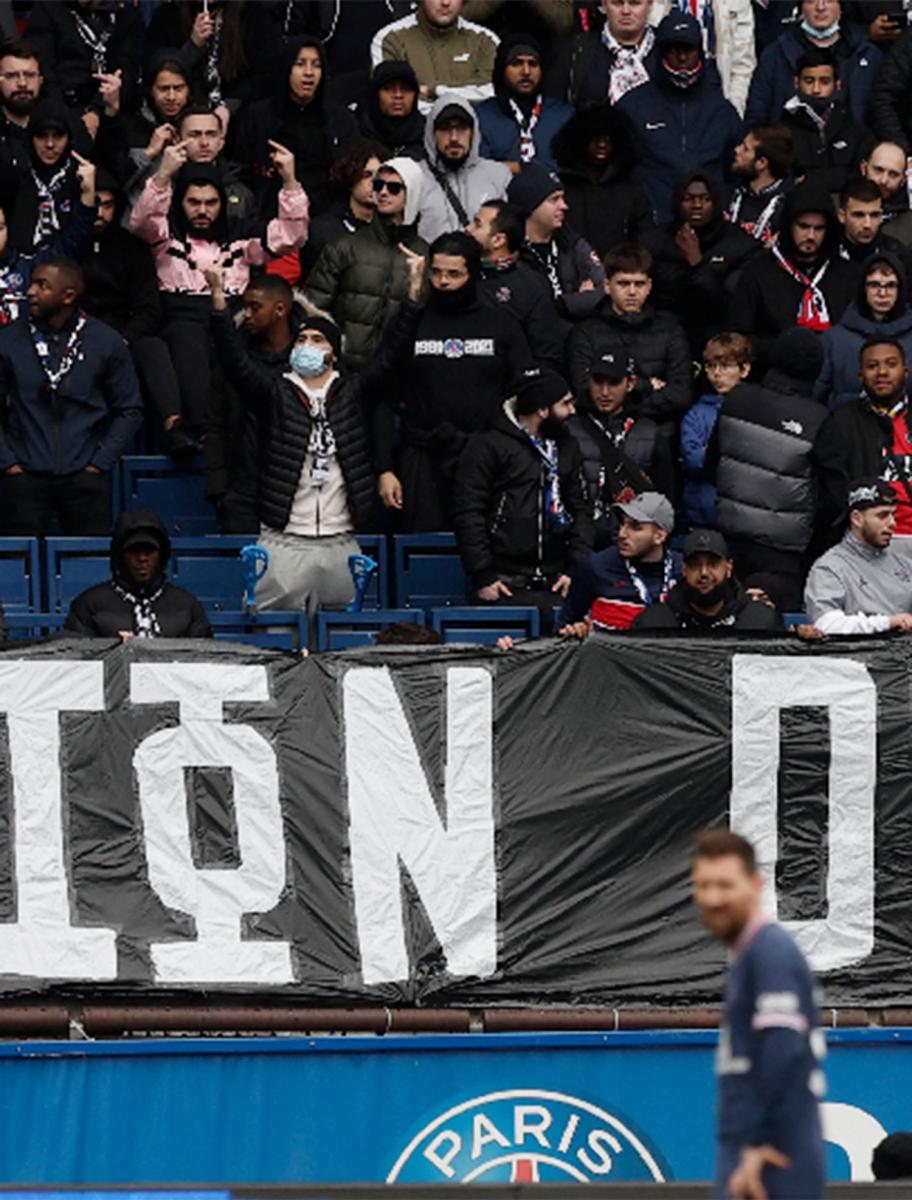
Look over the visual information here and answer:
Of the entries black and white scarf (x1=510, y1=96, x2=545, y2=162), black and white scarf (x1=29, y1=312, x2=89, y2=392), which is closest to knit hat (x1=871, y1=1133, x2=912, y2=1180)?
black and white scarf (x1=29, y1=312, x2=89, y2=392)

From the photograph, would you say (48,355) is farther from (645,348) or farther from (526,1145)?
(526,1145)

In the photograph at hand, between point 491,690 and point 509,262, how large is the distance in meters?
3.78

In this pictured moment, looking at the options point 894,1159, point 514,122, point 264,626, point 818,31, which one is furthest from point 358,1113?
point 818,31

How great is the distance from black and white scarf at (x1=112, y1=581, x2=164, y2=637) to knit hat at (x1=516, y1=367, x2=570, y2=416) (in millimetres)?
2120

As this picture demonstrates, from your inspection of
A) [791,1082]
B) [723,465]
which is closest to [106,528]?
[723,465]

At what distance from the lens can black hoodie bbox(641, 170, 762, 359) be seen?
622 inches

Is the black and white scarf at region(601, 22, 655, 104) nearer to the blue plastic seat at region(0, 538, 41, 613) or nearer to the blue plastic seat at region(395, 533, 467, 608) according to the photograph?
the blue plastic seat at region(395, 533, 467, 608)

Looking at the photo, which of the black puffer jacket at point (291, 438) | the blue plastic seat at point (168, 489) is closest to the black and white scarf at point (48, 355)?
the black puffer jacket at point (291, 438)

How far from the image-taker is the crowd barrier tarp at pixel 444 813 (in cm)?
1165

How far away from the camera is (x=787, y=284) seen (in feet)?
51.0

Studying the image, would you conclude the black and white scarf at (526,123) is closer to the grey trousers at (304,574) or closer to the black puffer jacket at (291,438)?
the black puffer jacket at (291,438)

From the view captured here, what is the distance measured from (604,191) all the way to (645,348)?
1625mm

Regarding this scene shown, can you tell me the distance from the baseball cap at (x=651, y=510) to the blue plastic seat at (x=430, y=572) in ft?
5.16

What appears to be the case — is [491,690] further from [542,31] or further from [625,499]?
[542,31]
